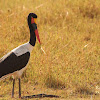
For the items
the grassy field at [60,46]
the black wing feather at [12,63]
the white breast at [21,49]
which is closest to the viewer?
the black wing feather at [12,63]

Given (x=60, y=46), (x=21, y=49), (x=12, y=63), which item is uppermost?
(x=60, y=46)

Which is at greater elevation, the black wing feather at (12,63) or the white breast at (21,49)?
the white breast at (21,49)

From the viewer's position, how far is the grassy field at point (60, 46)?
4980 mm

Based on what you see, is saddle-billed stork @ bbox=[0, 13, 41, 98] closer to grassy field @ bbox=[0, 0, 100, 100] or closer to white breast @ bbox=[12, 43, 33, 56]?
white breast @ bbox=[12, 43, 33, 56]

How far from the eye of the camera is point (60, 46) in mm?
6543

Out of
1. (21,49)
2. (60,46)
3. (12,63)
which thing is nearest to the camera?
(12,63)

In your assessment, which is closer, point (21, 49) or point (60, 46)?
point (21, 49)

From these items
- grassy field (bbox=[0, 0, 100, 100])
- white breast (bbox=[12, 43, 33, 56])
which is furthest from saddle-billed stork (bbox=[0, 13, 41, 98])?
grassy field (bbox=[0, 0, 100, 100])

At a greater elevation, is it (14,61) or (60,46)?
(60,46)

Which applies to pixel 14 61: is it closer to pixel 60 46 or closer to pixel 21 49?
pixel 21 49

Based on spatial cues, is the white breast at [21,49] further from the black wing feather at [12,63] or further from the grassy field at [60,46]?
the grassy field at [60,46]

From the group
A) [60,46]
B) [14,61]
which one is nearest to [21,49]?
Result: [14,61]

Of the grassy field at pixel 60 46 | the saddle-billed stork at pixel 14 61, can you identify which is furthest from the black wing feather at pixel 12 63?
the grassy field at pixel 60 46

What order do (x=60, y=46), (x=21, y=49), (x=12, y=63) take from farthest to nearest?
1. (x=60, y=46)
2. (x=21, y=49)
3. (x=12, y=63)
